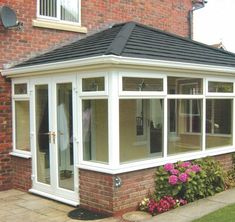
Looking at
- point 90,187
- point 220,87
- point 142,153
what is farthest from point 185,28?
point 90,187

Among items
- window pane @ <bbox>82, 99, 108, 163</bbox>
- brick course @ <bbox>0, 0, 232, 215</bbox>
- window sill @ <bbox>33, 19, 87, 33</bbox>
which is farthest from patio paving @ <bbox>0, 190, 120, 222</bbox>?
window sill @ <bbox>33, 19, 87, 33</bbox>

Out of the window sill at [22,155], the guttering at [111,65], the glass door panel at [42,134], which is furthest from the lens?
the window sill at [22,155]

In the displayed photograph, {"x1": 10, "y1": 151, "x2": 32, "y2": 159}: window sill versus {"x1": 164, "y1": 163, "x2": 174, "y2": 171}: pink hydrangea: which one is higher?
{"x1": 10, "y1": 151, "x2": 32, "y2": 159}: window sill

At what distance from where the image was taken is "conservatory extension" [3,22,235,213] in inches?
278

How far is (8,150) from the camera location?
9258 mm

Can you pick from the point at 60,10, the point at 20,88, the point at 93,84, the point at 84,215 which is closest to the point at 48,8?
the point at 60,10

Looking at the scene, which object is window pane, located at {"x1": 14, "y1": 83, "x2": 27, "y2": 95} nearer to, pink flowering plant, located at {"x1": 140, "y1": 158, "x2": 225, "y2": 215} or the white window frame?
the white window frame

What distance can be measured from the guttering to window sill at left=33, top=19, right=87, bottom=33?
1.46m

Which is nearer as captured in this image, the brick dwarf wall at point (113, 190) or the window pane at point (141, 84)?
the brick dwarf wall at point (113, 190)

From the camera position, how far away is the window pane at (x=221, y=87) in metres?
9.19

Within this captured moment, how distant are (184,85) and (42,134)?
3.15 metres

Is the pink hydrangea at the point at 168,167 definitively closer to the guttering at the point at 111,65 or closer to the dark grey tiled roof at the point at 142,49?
the guttering at the point at 111,65

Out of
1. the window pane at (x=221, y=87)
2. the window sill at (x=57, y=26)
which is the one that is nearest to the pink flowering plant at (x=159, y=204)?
the window pane at (x=221, y=87)

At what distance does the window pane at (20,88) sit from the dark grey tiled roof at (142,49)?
444 mm
